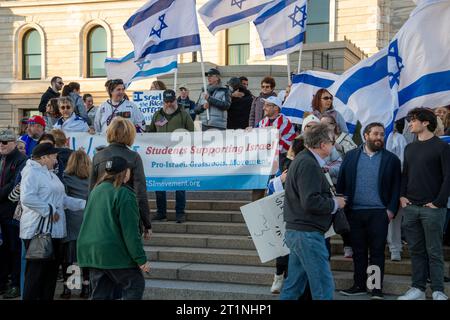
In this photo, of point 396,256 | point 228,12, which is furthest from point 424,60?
point 228,12

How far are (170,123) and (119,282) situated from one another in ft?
17.0

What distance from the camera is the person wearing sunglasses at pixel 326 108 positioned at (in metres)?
8.92

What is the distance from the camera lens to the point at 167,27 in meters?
11.9

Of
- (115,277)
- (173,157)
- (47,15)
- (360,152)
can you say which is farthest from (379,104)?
(47,15)

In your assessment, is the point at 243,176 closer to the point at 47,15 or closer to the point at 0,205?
the point at 0,205

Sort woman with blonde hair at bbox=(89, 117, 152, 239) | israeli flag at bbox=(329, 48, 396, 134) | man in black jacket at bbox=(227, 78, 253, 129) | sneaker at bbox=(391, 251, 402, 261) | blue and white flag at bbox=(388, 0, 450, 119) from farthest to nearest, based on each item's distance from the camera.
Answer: man in black jacket at bbox=(227, 78, 253, 129) → israeli flag at bbox=(329, 48, 396, 134) → sneaker at bbox=(391, 251, 402, 261) → blue and white flag at bbox=(388, 0, 450, 119) → woman with blonde hair at bbox=(89, 117, 152, 239)

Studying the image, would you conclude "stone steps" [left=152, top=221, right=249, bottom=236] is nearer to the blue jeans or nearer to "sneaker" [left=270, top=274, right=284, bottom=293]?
"sneaker" [left=270, top=274, right=284, bottom=293]

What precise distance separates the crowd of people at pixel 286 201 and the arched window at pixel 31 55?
28007 mm

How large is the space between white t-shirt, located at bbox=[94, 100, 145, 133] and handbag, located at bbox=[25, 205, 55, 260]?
3.79 meters

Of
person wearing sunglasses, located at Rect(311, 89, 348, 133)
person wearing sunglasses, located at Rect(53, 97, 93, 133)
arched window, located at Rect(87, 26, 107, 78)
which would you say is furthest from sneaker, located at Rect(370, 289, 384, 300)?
arched window, located at Rect(87, 26, 107, 78)

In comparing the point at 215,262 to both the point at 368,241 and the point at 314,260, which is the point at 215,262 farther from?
the point at 314,260

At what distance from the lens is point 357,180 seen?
7.79m

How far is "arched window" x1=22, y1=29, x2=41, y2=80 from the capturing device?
37562mm

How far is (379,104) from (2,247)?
5.48 meters
